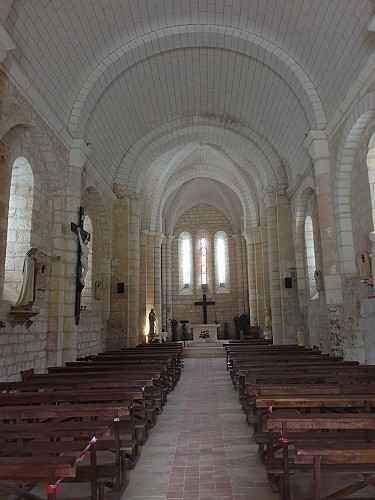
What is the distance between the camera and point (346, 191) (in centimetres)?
969

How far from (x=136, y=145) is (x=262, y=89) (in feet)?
16.9

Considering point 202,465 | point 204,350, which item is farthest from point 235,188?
point 202,465

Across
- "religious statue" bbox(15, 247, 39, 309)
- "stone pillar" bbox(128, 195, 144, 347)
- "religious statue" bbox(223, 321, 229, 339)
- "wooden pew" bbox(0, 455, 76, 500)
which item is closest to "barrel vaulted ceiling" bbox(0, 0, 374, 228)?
"stone pillar" bbox(128, 195, 144, 347)

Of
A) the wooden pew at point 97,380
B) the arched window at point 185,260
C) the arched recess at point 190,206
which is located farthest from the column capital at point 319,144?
the arched window at point 185,260

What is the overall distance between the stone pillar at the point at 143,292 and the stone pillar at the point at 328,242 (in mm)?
9947

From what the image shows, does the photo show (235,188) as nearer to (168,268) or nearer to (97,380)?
(168,268)

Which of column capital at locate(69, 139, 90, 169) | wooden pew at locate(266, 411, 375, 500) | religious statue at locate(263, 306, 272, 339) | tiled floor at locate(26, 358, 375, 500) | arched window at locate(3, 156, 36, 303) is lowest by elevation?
tiled floor at locate(26, 358, 375, 500)

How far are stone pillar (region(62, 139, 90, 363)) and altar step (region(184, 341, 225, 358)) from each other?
30.2 feet

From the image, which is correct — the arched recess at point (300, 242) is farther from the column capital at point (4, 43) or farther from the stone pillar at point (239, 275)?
the stone pillar at point (239, 275)

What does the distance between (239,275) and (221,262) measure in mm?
2092

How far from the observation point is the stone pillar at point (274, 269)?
14.8 meters

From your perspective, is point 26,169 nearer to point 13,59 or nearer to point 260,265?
point 13,59

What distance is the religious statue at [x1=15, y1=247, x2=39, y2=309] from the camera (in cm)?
727

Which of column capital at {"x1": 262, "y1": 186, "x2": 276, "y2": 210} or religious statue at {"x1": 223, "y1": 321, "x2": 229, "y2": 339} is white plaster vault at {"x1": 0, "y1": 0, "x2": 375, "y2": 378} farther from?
religious statue at {"x1": 223, "y1": 321, "x2": 229, "y2": 339}
